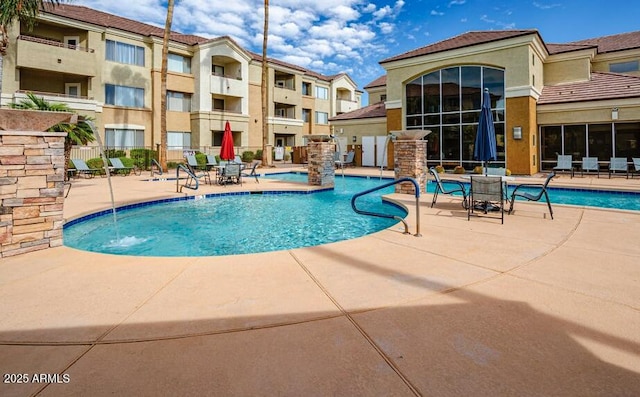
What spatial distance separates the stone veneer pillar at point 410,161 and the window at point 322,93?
3155cm

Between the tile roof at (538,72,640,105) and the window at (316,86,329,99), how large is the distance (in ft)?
82.3

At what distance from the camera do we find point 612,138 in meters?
18.0

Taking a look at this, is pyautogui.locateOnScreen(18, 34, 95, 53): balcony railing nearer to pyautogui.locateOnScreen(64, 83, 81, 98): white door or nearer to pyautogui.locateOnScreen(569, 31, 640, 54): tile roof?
pyautogui.locateOnScreen(64, 83, 81, 98): white door

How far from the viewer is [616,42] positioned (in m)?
23.4

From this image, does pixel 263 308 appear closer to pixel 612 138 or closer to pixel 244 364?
pixel 244 364

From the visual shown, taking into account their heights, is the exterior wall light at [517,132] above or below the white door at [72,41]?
below

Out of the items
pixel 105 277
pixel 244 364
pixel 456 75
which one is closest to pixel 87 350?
pixel 244 364

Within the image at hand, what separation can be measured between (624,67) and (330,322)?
28.5m

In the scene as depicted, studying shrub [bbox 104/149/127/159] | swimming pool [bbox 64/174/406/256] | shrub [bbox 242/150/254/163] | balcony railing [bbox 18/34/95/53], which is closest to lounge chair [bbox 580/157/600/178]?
swimming pool [bbox 64/174/406/256]

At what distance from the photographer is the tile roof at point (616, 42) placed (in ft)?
72.3

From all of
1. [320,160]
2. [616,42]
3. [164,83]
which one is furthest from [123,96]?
[616,42]

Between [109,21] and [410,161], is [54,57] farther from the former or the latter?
[410,161]

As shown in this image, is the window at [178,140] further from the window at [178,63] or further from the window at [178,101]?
the window at [178,63]

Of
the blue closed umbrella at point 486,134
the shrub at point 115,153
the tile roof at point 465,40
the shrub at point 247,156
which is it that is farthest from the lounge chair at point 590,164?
the shrub at point 115,153
